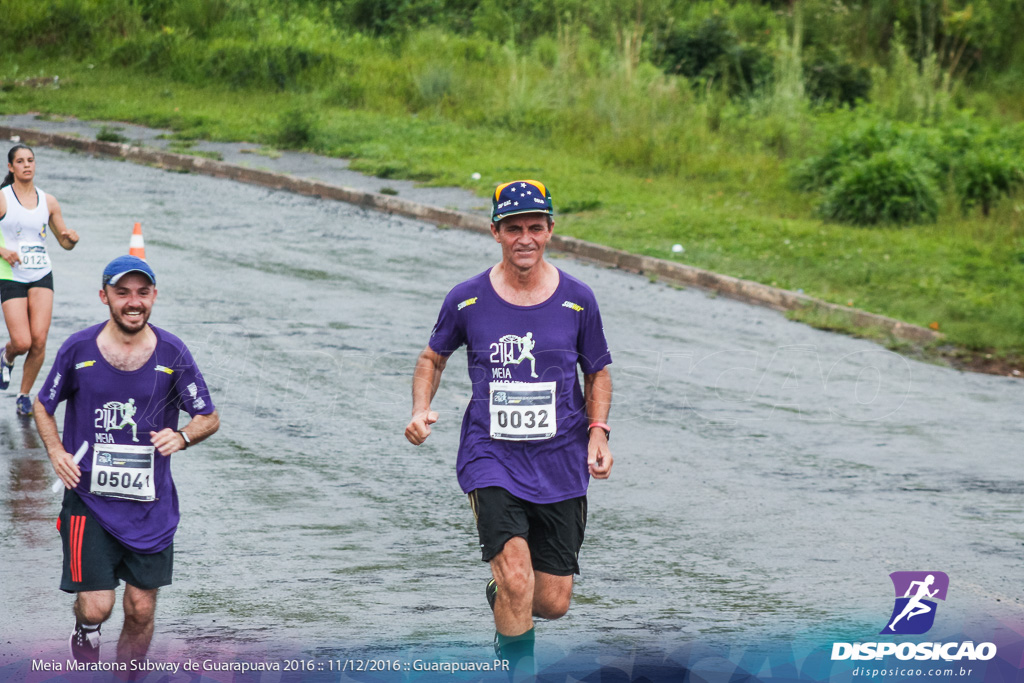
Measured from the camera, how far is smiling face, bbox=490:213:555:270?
536 centimetres

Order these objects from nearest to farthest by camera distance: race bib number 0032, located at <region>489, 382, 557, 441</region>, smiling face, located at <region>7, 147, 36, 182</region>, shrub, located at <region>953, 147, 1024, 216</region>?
1. race bib number 0032, located at <region>489, 382, 557, 441</region>
2. smiling face, located at <region>7, 147, 36, 182</region>
3. shrub, located at <region>953, 147, 1024, 216</region>

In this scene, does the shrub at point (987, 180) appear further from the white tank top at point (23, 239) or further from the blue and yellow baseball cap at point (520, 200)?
the blue and yellow baseball cap at point (520, 200)

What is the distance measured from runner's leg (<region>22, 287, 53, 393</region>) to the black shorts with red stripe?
4737 millimetres

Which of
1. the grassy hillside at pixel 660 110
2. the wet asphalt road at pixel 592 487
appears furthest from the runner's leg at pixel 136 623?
the grassy hillside at pixel 660 110

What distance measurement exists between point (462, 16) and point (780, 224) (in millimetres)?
20473

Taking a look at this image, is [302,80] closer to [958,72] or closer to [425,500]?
[958,72]

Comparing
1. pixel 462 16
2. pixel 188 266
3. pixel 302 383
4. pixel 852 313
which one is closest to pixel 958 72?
pixel 462 16

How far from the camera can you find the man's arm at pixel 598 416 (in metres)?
5.29

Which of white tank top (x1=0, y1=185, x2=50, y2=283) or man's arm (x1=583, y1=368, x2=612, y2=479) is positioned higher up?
man's arm (x1=583, y1=368, x2=612, y2=479)

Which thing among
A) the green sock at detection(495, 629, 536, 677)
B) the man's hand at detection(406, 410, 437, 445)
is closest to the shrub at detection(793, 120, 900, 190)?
the man's hand at detection(406, 410, 437, 445)

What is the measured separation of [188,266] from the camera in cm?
1469

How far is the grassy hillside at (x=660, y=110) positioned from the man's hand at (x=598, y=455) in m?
9.64

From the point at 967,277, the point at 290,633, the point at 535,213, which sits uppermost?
the point at 535,213

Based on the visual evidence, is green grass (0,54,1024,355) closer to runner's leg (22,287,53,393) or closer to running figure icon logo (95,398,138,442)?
runner's leg (22,287,53,393)
